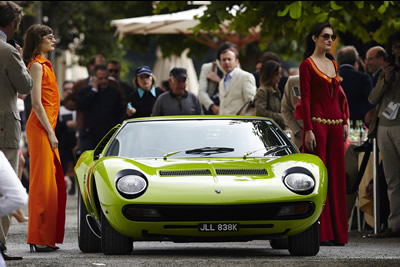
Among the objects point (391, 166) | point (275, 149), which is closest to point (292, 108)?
point (391, 166)

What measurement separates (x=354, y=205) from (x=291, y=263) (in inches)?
200

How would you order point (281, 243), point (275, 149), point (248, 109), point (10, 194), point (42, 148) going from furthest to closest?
point (248, 109)
point (281, 243)
point (42, 148)
point (275, 149)
point (10, 194)

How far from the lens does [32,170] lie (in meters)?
9.89

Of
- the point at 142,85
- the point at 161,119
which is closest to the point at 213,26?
the point at 142,85

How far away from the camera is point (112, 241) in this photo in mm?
8984

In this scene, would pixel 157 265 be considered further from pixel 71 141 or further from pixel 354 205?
pixel 71 141

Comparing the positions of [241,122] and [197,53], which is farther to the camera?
[197,53]

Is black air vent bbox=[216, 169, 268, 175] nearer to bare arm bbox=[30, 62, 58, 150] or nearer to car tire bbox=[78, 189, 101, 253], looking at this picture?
car tire bbox=[78, 189, 101, 253]

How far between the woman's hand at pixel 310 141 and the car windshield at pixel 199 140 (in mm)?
540

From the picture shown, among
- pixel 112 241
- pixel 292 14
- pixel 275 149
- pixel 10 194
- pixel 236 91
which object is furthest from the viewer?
pixel 236 91

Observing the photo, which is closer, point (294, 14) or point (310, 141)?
point (310, 141)

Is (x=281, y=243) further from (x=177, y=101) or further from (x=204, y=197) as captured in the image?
(x=177, y=101)

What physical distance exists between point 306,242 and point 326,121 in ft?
6.02

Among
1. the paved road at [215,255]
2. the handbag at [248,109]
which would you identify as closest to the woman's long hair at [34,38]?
the paved road at [215,255]
